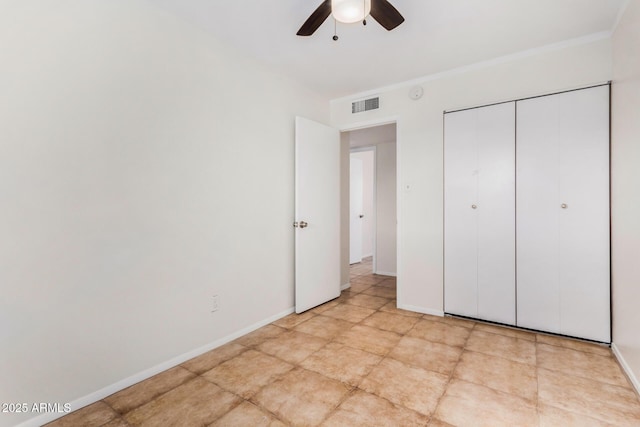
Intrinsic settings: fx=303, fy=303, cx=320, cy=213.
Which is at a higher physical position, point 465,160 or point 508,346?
point 465,160

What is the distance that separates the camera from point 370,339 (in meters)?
2.62

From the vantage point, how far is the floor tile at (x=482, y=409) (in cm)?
160

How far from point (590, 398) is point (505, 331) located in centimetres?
99

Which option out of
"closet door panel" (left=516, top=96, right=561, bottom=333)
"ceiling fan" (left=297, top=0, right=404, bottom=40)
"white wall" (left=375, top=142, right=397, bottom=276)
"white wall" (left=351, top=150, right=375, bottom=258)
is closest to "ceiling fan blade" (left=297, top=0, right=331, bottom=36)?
"ceiling fan" (left=297, top=0, right=404, bottom=40)

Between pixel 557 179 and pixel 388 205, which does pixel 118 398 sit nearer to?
pixel 557 179

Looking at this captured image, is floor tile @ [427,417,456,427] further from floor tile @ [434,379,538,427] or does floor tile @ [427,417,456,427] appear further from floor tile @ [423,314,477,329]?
floor tile @ [423,314,477,329]

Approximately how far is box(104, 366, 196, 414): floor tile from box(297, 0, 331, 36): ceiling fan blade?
94.7 inches

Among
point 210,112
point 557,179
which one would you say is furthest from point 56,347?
point 557,179

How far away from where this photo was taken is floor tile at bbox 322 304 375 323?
123 inches

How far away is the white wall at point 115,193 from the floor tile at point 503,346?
1974 millimetres

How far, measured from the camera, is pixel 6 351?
149cm

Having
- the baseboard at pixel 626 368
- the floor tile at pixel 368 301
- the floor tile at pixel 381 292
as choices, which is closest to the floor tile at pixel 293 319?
the floor tile at pixel 368 301

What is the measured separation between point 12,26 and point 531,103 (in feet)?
11.9

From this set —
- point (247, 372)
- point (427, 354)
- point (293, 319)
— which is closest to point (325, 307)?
point (293, 319)
